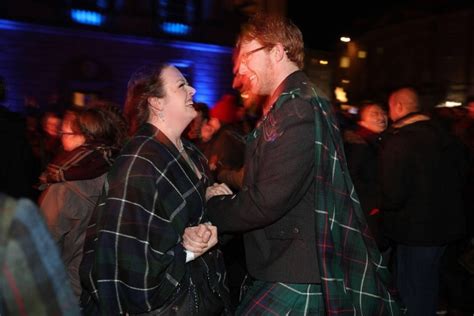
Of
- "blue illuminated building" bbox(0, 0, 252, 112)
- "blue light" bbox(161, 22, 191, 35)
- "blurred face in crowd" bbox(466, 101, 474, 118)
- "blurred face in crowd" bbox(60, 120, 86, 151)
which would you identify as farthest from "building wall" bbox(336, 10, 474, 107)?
"blurred face in crowd" bbox(60, 120, 86, 151)

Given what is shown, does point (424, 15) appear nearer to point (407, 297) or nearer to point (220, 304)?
point (407, 297)

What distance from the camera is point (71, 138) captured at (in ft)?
13.2

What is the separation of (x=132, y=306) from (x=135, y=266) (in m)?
0.21

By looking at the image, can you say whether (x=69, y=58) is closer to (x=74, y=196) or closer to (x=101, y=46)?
(x=101, y=46)

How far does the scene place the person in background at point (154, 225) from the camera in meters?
2.44

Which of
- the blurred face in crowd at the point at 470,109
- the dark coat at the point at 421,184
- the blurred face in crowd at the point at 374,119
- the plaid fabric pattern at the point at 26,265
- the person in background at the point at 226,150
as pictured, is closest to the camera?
the plaid fabric pattern at the point at 26,265

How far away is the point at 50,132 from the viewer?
24.1 feet

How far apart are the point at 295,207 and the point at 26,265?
163 centimetres

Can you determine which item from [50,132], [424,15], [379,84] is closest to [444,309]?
[50,132]

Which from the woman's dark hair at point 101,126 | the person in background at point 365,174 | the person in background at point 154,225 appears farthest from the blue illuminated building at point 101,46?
the person in background at point 154,225

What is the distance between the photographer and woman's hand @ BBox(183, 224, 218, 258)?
2.57 metres

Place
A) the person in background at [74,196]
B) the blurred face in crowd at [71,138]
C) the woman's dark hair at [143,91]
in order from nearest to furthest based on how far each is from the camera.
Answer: the woman's dark hair at [143,91] → the person in background at [74,196] → the blurred face in crowd at [71,138]

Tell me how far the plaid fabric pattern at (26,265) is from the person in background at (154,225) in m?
1.31

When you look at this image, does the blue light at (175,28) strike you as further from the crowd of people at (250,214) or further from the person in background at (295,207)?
the person in background at (295,207)
